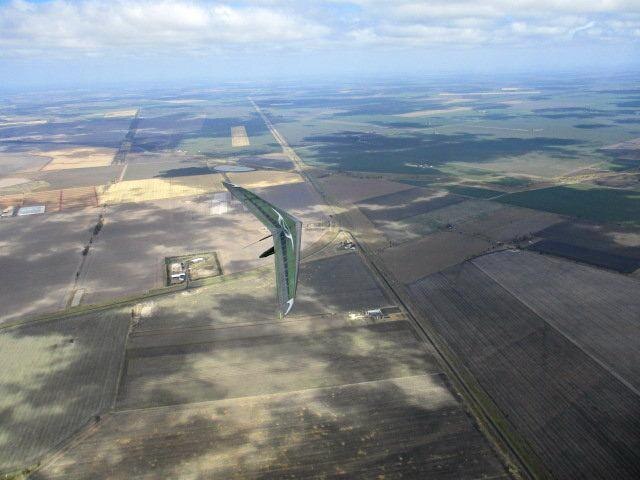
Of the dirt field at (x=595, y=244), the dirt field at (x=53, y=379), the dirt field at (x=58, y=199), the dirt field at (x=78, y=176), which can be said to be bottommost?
the dirt field at (x=78, y=176)

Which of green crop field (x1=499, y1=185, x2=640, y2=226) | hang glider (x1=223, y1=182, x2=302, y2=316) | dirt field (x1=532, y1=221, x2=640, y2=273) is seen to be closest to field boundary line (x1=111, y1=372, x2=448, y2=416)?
hang glider (x1=223, y1=182, x2=302, y2=316)

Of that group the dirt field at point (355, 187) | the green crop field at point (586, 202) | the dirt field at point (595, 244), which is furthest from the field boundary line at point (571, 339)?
the dirt field at point (355, 187)

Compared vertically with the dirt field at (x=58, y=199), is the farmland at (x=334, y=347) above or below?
above

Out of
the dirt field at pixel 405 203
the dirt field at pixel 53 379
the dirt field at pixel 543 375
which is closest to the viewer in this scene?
the dirt field at pixel 543 375

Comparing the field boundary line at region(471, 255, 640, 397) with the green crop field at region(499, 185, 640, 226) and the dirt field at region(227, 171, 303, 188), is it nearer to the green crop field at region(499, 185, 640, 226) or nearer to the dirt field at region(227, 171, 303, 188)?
the green crop field at region(499, 185, 640, 226)

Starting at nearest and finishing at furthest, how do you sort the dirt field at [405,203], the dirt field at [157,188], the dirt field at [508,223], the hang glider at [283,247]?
the hang glider at [283,247], the dirt field at [508,223], the dirt field at [405,203], the dirt field at [157,188]

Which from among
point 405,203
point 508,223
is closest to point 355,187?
point 405,203

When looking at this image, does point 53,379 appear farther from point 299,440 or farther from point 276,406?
point 299,440

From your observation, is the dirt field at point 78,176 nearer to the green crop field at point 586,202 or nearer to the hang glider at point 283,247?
the hang glider at point 283,247

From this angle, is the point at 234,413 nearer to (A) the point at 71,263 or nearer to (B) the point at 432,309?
(B) the point at 432,309

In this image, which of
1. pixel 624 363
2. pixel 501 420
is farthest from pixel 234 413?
pixel 624 363
